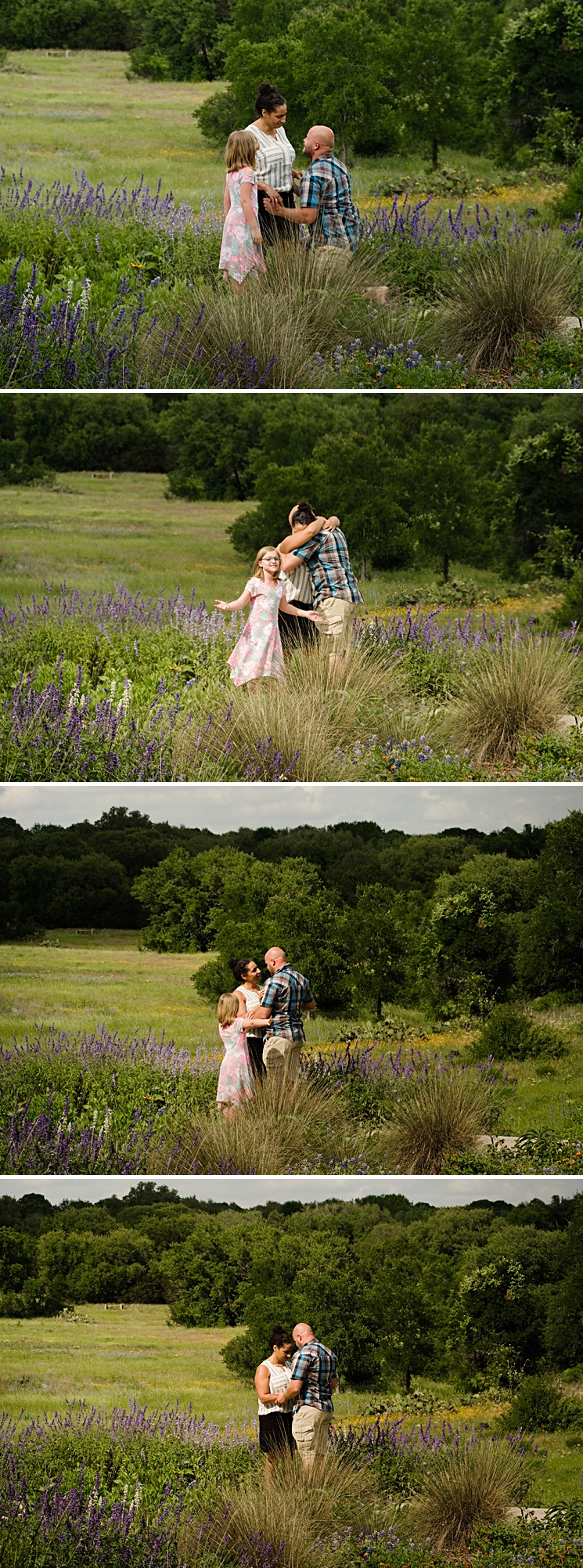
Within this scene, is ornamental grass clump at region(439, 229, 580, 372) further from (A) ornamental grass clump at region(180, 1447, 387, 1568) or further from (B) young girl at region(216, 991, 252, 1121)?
(A) ornamental grass clump at region(180, 1447, 387, 1568)

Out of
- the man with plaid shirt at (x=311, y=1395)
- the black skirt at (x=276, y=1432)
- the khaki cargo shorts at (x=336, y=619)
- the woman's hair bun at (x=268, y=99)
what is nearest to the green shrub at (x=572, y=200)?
the woman's hair bun at (x=268, y=99)

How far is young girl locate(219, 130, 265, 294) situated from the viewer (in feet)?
32.7

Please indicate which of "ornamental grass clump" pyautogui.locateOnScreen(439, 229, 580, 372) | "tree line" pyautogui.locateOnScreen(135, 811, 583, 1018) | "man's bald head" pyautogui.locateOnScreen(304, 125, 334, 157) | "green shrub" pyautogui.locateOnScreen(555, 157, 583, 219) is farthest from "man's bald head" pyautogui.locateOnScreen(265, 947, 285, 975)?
"green shrub" pyautogui.locateOnScreen(555, 157, 583, 219)

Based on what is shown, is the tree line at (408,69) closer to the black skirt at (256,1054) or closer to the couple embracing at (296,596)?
the couple embracing at (296,596)

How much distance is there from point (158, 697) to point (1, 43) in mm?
15153

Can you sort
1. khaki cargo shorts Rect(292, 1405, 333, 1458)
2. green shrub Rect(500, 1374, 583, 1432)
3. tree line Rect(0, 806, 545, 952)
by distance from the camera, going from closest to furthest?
khaki cargo shorts Rect(292, 1405, 333, 1458)
green shrub Rect(500, 1374, 583, 1432)
tree line Rect(0, 806, 545, 952)

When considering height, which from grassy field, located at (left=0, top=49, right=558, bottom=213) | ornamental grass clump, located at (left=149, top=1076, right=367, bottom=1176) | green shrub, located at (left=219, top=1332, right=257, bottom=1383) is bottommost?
green shrub, located at (left=219, top=1332, right=257, bottom=1383)

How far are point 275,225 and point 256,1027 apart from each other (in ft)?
16.8

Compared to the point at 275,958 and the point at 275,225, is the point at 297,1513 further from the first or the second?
the point at 275,225

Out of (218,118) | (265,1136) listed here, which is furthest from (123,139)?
(265,1136)

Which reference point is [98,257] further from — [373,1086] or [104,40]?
[104,40]

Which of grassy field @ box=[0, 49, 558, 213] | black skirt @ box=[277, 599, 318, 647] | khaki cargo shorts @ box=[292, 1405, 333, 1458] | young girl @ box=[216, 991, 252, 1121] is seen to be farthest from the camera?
grassy field @ box=[0, 49, 558, 213]

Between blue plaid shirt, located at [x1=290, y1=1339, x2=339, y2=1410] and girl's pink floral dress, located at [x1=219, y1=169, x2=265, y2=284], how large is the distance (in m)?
6.54

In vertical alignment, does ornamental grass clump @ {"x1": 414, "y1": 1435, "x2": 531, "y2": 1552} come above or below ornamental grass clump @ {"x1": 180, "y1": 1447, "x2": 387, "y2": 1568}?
below
